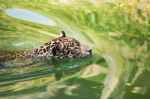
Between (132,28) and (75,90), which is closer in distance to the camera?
(75,90)

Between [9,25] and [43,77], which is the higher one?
[9,25]

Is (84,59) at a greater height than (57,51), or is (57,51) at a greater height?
(57,51)

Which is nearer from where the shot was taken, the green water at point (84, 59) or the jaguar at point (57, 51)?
the green water at point (84, 59)

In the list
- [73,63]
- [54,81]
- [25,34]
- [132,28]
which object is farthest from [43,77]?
[132,28]

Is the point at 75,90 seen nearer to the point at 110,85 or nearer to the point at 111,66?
the point at 110,85

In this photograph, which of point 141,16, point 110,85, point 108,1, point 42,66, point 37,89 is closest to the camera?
point 37,89

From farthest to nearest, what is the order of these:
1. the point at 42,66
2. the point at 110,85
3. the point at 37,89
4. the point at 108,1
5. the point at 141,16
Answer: the point at 108,1
the point at 141,16
the point at 42,66
the point at 110,85
the point at 37,89

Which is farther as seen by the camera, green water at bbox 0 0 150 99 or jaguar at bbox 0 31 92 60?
jaguar at bbox 0 31 92 60
